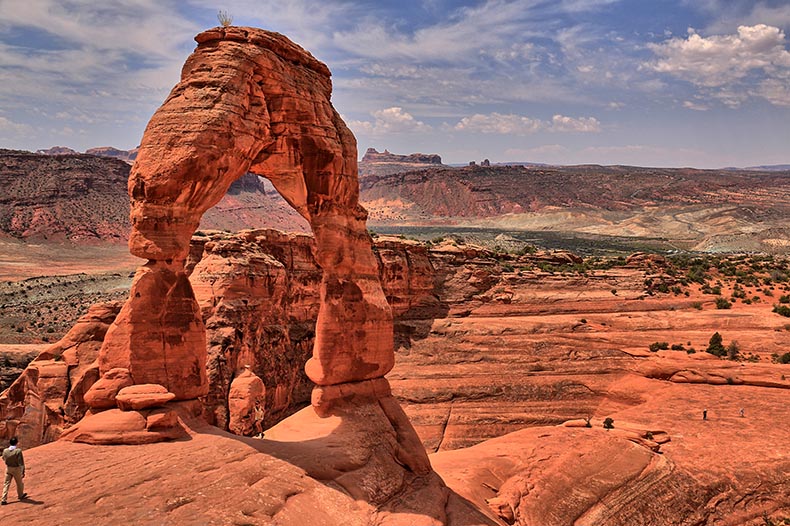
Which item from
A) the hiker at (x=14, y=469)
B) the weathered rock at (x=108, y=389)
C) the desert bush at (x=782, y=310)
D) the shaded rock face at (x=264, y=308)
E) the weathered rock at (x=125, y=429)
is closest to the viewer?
the hiker at (x=14, y=469)

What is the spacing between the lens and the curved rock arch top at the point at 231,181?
515 inches

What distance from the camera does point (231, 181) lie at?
592 inches

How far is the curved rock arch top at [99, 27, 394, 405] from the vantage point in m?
13.1

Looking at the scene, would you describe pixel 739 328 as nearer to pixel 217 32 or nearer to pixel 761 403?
pixel 761 403

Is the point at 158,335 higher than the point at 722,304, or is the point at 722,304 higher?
the point at 158,335

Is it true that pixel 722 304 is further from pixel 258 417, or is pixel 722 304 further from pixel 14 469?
pixel 14 469

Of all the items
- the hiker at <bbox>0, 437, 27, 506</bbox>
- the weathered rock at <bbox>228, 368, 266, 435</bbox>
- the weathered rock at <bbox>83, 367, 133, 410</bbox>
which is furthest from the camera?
the weathered rock at <bbox>228, 368, 266, 435</bbox>

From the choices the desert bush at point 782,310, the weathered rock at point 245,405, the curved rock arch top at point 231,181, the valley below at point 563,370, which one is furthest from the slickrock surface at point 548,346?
the curved rock arch top at point 231,181

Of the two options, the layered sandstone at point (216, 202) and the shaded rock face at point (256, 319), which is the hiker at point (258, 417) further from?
the layered sandstone at point (216, 202)

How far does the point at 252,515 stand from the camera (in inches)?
411

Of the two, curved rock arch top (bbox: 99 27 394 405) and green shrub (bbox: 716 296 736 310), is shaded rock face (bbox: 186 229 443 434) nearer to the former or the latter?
curved rock arch top (bbox: 99 27 394 405)

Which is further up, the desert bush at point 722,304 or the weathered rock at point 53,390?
the weathered rock at point 53,390

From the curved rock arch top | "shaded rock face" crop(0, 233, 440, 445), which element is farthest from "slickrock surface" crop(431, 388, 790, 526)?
"shaded rock face" crop(0, 233, 440, 445)

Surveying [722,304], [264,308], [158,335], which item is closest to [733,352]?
[722,304]
